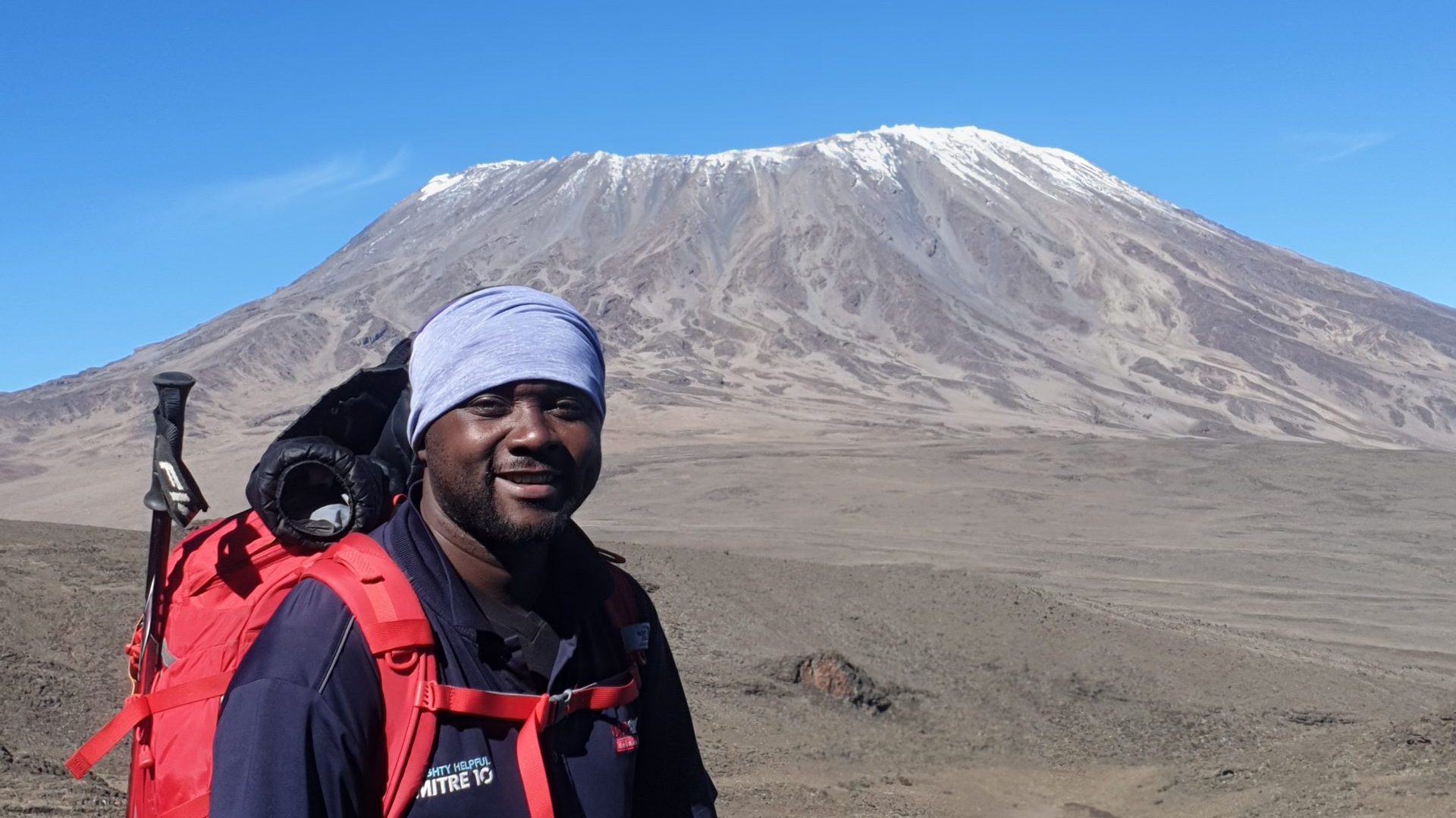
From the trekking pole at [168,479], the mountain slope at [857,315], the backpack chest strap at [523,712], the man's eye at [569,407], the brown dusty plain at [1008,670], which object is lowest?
the brown dusty plain at [1008,670]

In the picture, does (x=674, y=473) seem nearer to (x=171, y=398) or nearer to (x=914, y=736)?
(x=914, y=736)

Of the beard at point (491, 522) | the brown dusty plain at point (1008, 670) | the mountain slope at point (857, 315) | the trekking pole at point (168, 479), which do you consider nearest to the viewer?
the beard at point (491, 522)

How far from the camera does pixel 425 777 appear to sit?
145 centimetres

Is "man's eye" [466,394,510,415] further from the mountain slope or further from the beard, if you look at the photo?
the mountain slope

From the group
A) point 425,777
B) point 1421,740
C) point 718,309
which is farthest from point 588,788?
point 718,309

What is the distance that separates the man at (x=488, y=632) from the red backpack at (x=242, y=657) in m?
0.02

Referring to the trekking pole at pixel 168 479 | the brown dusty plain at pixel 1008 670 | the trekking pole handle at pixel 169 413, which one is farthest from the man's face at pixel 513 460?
the brown dusty plain at pixel 1008 670

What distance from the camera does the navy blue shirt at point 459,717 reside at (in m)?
1.39

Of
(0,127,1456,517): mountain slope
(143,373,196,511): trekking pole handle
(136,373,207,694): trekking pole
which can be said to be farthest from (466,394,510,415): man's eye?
(0,127,1456,517): mountain slope

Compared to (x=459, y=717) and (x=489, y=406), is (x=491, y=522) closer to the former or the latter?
(x=489, y=406)

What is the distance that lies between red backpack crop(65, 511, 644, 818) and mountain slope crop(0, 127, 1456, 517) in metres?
41.5

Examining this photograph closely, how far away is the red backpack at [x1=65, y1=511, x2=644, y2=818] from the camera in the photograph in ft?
4.76

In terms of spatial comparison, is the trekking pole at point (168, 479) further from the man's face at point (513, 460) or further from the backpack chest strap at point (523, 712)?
the backpack chest strap at point (523, 712)

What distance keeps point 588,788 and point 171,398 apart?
1304 mm
